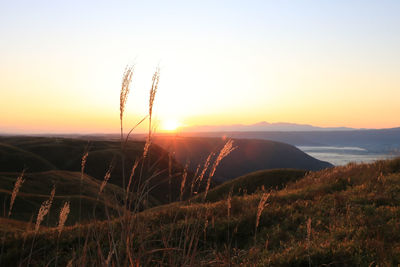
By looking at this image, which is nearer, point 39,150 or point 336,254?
point 336,254

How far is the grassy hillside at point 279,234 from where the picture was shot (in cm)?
510

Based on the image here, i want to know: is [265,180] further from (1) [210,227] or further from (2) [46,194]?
(2) [46,194]

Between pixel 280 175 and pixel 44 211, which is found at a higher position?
pixel 44 211

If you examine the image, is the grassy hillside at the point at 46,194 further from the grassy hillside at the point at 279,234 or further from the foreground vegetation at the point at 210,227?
the grassy hillside at the point at 279,234

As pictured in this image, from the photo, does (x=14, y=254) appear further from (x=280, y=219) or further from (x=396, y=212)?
(x=396, y=212)

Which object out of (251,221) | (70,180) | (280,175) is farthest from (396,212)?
(70,180)

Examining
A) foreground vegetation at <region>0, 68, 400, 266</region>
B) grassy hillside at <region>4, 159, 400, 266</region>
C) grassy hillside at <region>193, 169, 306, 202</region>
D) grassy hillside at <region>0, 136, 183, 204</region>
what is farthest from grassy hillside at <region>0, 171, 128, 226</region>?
grassy hillside at <region>0, 136, 183, 204</region>

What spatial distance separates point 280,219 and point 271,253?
8.20 feet

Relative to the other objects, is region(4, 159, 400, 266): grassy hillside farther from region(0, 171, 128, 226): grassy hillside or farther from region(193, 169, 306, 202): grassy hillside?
region(193, 169, 306, 202): grassy hillside

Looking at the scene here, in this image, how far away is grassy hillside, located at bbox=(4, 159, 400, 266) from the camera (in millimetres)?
5100

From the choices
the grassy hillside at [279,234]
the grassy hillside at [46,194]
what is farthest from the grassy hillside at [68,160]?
the grassy hillside at [279,234]

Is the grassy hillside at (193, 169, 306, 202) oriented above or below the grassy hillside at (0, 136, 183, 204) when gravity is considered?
above

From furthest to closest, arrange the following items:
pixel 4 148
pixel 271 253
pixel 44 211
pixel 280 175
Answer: pixel 4 148, pixel 280 175, pixel 271 253, pixel 44 211

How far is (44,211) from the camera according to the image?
3711 mm
